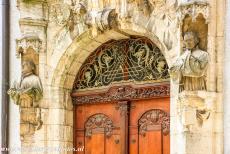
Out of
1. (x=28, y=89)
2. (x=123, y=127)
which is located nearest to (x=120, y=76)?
(x=123, y=127)

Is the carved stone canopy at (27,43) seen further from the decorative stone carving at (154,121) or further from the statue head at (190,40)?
the statue head at (190,40)

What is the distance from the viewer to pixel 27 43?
30.1 ft

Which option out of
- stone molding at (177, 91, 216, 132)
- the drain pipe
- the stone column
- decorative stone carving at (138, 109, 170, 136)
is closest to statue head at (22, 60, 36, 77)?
the drain pipe

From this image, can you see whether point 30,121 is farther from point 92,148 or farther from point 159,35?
point 159,35

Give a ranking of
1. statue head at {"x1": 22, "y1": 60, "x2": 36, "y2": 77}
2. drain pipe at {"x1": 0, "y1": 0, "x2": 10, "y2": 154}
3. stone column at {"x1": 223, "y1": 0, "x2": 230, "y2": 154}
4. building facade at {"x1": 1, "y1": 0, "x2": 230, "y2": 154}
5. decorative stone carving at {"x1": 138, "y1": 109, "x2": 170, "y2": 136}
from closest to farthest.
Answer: stone column at {"x1": 223, "y1": 0, "x2": 230, "y2": 154} → building facade at {"x1": 1, "y1": 0, "x2": 230, "y2": 154} → decorative stone carving at {"x1": 138, "y1": 109, "x2": 170, "y2": 136} → statue head at {"x1": 22, "y1": 60, "x2": 36, "y2": 77} → drain pipe at {"x1": 0, "y1": 0, "x2": 10, "y2": 154}

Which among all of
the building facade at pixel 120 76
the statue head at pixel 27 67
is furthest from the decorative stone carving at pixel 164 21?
the statue head at pixel 27 67

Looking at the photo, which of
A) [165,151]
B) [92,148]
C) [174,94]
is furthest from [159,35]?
[92,148]

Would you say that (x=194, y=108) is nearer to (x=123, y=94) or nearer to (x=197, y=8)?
(x=197, y=8)

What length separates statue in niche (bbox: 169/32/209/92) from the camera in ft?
24.1

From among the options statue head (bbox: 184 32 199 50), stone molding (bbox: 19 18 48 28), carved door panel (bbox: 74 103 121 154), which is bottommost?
carved door panel (bbox: 74 103 121 154)

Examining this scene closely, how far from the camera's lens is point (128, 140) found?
8844mm

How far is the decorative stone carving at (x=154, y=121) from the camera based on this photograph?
843cm

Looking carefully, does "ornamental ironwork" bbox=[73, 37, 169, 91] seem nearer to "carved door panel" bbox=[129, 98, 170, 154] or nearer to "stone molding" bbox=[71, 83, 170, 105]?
"stone molding" bbox=[71, 83, 170, 105]

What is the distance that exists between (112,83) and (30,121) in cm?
128
